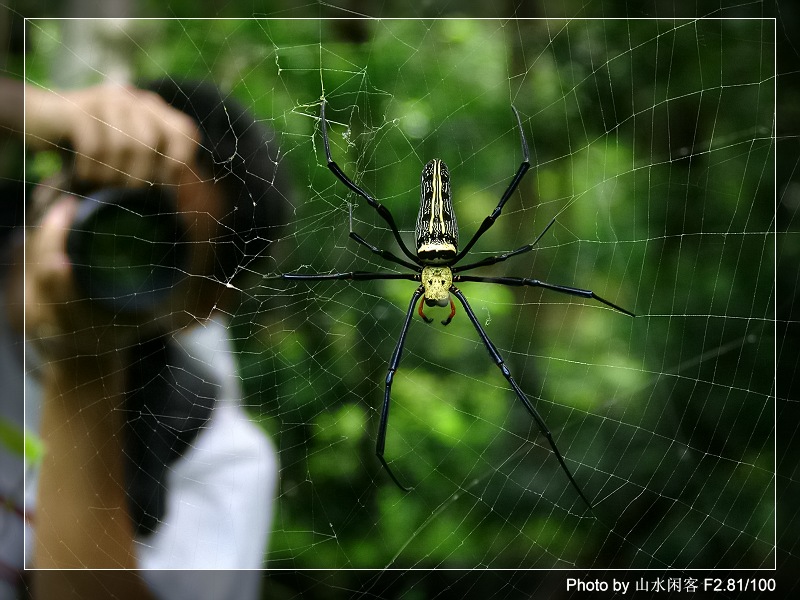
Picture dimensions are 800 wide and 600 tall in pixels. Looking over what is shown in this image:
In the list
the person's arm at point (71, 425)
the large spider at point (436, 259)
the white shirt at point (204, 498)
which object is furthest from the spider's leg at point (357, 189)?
the person's arm at point (71, 425)

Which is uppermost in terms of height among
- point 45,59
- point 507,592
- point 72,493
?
point 45,59

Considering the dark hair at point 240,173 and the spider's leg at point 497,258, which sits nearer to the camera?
the spider's leg at point 497,258

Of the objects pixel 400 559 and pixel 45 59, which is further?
pixel 400 559

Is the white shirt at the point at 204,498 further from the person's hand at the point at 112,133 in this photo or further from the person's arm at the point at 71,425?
the person's hand at the point at 112,133

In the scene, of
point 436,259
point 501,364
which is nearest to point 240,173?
point 436,259

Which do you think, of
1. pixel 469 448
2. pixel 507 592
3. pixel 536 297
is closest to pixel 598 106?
pixel 536 297

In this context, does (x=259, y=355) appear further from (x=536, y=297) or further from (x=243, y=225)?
(x=536, y=297)
